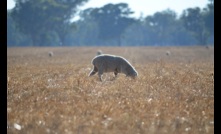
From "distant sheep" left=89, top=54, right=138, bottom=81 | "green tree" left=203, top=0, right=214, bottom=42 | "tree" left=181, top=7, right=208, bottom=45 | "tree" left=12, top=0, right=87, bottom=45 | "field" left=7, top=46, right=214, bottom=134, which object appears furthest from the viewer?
"tree" left=181, top=7, right=208, bottom=45

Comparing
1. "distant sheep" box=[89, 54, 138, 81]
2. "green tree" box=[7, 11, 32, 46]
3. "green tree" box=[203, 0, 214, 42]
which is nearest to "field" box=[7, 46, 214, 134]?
"distant sheep" box=[89, 54, 138, 81]

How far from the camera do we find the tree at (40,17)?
104 m

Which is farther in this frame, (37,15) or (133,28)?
(133,28)

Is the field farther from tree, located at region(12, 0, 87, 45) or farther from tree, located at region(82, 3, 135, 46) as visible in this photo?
tree, located at region(82, 3, 135, 46)

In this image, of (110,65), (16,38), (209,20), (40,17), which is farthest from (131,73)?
(16,38)

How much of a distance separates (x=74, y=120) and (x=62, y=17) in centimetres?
10643

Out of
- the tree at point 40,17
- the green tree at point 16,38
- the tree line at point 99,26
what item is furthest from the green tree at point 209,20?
the green tree at point 16,38

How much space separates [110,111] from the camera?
33.0 feet

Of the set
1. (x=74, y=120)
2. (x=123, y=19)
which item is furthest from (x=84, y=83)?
(x=123, y=19)

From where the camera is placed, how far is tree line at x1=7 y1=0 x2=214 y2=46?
348 feet

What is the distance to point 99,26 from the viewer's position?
413ft

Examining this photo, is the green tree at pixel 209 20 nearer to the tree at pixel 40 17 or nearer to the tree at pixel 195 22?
the tree at pixel 195 22

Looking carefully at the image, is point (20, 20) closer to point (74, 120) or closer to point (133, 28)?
point (133, 28)

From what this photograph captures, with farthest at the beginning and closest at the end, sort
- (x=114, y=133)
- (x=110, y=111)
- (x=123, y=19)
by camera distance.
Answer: (x=123, y=19) → (x=110, y=111) → (x=114, y=133)
